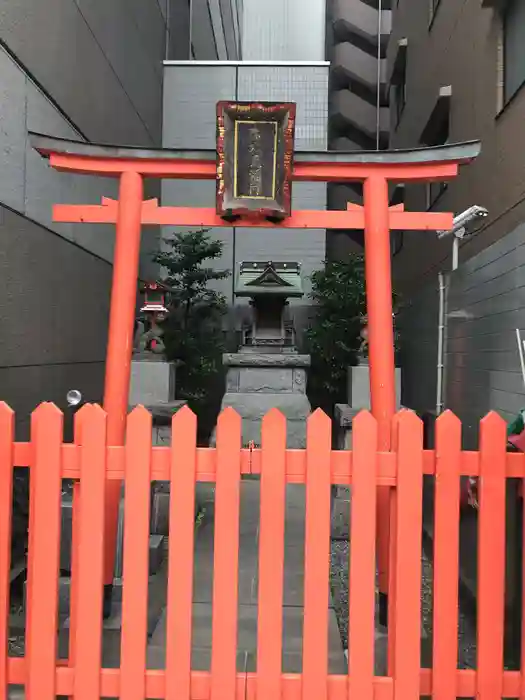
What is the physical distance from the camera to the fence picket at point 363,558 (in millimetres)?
2328

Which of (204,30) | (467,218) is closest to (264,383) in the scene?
(467,218)

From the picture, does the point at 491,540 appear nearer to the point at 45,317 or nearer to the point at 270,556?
the point at 270,556

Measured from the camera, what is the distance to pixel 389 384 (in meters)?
4.29

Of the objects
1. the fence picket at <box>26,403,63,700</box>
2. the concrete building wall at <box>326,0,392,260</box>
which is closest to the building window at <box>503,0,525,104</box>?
the fence picket at <box>26,403,63,700</box>

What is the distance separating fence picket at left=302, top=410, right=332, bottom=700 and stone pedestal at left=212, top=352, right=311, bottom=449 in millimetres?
6467

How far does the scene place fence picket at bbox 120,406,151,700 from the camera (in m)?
2.34

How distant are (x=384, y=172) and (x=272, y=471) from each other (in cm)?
309

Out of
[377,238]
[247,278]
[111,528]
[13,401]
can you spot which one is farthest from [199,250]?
[111,528]

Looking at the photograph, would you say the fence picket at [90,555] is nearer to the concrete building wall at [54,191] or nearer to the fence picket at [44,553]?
the fence picket at [44,553]

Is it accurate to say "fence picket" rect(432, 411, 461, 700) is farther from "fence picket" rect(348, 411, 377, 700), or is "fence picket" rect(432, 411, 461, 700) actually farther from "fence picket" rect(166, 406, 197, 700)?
"fence picket" rect(166, 406, 197, 700)

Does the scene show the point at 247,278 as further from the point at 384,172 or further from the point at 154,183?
the point at 384,172

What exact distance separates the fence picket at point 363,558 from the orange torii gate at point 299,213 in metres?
1.87

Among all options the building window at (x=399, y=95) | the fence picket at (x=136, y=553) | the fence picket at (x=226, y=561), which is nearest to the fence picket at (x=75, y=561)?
the fence picket at (x=136, y=553)

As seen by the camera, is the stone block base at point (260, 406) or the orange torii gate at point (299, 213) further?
the stone block base at point (260, 406)
